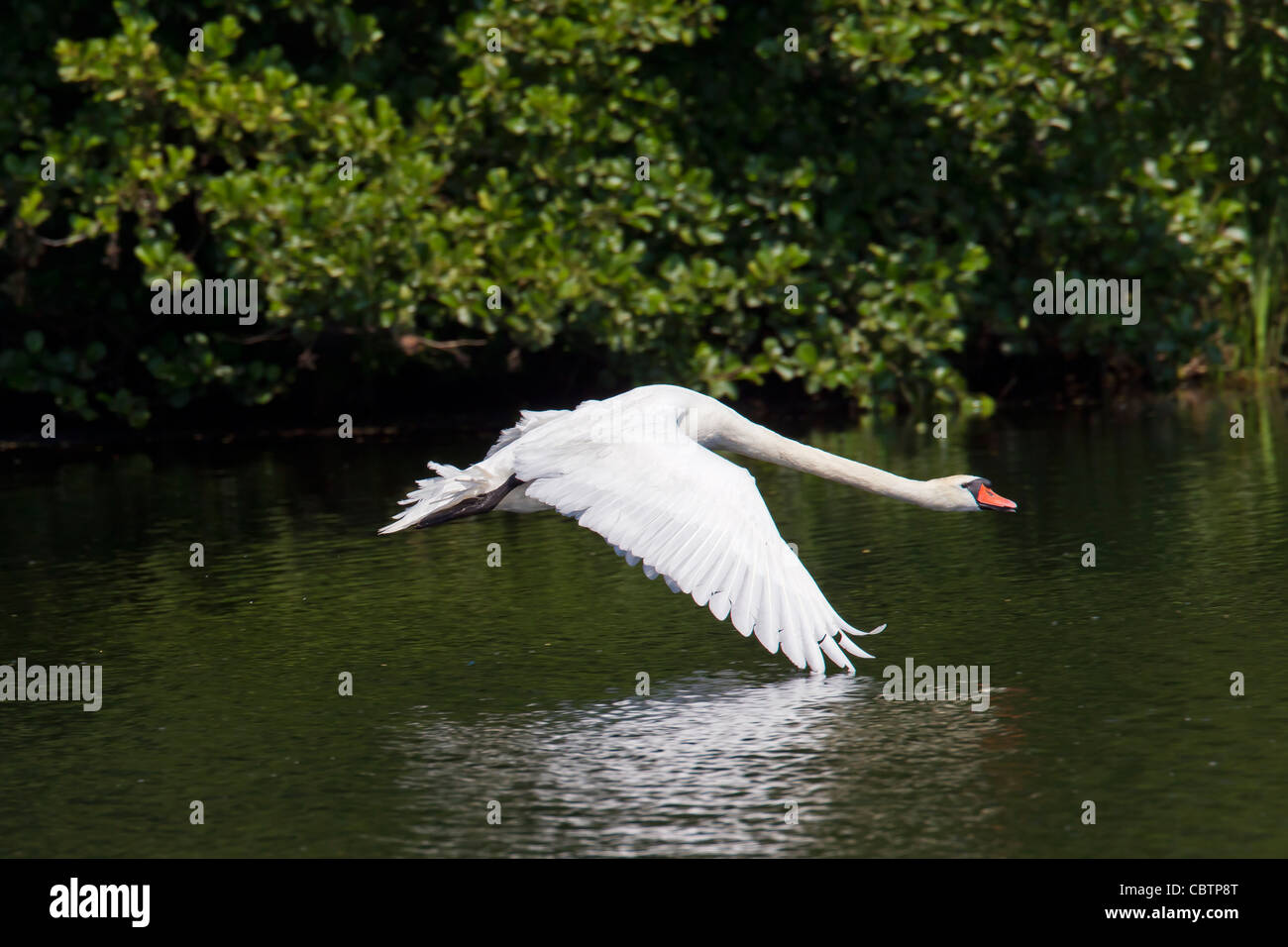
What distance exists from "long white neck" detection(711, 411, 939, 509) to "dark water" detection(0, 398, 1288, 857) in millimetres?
728

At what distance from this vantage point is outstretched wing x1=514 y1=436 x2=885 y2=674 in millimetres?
8328

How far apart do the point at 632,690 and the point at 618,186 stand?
11369 mm

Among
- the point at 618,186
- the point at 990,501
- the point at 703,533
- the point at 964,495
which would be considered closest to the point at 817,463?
the point at 964,495

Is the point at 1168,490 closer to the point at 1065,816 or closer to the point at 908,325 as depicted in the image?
the point at 908,325

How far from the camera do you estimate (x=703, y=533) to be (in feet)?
28.2

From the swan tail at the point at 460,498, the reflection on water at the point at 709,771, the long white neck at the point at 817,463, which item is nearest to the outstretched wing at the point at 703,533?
the reflection on water at the point at 709,771

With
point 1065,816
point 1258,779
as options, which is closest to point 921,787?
point 1065,816

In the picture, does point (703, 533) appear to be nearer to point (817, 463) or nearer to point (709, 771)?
point (709, 771)

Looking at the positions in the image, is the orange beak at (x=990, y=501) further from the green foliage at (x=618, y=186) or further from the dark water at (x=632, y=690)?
the green foliage at (x=618, y=186)

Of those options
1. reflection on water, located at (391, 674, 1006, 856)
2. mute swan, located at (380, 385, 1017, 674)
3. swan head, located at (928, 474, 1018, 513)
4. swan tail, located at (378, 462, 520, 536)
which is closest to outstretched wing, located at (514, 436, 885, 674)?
mute swan, located at (380, 385, 1017, 674)

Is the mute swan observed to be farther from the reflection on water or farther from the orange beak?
the reflection on water
